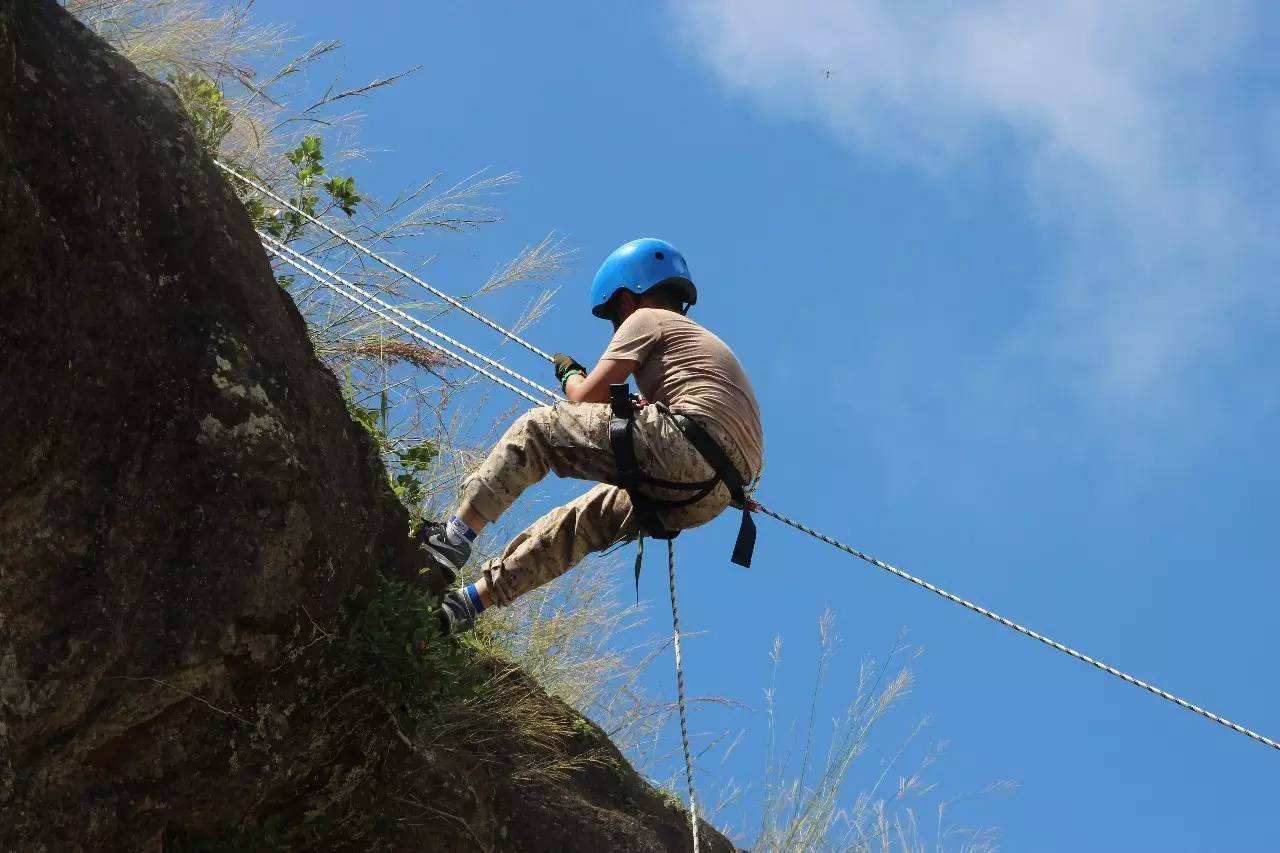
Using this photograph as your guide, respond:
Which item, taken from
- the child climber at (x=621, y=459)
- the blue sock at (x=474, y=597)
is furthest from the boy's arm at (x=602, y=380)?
the blue sock at (x=474, y=597)

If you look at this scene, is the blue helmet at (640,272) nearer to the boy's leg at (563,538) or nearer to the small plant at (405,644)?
the boy's leg at (563,538)

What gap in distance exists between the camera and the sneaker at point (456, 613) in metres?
5.98

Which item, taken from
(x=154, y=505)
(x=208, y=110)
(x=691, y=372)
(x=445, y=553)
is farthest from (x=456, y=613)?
(x=208, y=110)

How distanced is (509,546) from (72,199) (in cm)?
257

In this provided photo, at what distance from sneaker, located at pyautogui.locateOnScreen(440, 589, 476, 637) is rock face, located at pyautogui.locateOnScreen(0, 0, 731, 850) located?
0.60 meters

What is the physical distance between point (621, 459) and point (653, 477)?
0.20 meters

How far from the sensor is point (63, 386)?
460cm

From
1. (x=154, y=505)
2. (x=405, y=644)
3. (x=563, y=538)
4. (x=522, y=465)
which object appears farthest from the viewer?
(x=563, y=538)

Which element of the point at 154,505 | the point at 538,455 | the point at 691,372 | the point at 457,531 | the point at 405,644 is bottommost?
the point at 154,505

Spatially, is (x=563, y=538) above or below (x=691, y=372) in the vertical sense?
below

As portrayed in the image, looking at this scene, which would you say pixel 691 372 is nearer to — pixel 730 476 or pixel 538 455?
pixel 730 476

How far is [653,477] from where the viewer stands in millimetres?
6340

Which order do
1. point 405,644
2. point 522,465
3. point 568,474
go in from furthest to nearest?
point 568,474, point 522,465, point 405,644

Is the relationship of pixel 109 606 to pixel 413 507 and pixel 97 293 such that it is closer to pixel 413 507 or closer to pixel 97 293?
pixel 97 293
